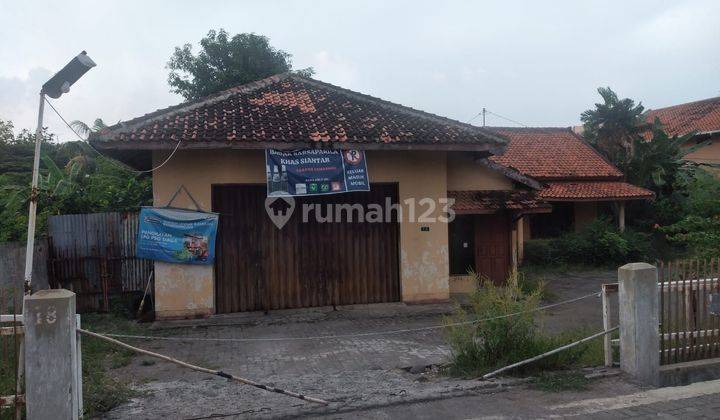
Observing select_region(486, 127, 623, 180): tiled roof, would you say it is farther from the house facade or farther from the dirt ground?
the dirt ground

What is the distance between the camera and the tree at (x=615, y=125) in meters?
21.1

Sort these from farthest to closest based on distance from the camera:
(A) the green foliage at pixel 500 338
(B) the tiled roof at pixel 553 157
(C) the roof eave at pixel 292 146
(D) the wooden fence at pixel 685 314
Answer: (B) the tiled roof at pixel 553 157, (C) the roof eave at pixel 292 146, (D) the wooden fence at pixel 685 314, (A) the green foliage at pixel 500 338

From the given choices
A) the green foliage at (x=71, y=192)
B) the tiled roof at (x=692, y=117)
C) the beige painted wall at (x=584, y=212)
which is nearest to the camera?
the green foliage at (x=71, y=192)

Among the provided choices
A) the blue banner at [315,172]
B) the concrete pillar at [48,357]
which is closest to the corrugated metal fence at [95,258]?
the blue banner at [315,172]

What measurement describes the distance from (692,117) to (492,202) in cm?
1962

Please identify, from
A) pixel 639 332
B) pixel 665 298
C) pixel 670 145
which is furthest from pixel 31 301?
pixel 670 145

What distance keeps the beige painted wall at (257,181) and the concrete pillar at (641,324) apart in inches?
202

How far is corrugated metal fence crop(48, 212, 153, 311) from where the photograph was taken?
10086 millimetres

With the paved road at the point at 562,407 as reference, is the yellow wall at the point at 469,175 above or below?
above

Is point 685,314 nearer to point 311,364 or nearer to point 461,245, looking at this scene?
point 311,364

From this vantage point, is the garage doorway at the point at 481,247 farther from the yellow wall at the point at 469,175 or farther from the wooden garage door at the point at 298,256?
the wooden garage door at the point at 298,256

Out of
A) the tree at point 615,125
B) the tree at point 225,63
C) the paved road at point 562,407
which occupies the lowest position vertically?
the paved road at point 562,407

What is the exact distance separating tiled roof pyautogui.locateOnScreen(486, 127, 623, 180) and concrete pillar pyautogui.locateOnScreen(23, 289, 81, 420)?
16.2 m

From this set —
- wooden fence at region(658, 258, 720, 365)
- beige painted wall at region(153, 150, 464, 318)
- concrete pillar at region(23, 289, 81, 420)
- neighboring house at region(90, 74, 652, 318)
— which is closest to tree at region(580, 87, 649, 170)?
neighboring house at region(90, 74, 652, 318)
